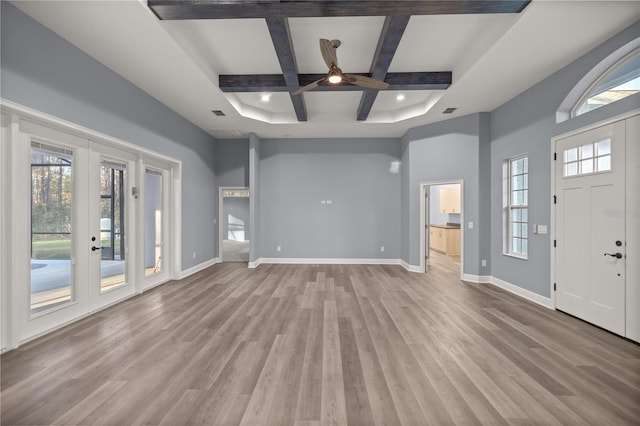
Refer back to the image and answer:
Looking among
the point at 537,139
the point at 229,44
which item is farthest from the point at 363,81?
the point at 537,139

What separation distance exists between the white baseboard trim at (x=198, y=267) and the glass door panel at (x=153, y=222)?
0.47 meters

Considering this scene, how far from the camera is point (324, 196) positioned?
6.90 m

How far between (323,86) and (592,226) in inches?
162

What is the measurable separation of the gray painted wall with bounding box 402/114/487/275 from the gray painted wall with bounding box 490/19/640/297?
0.32 meters

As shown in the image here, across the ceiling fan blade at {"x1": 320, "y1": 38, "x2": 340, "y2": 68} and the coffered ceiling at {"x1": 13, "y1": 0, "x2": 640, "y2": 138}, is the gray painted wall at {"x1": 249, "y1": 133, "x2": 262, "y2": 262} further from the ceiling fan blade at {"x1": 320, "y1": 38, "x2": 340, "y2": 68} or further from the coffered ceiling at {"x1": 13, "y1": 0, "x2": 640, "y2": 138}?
the ceiling fan blade at {"x1": 320, "y1": 38, "x2": 340, "y2": 68}

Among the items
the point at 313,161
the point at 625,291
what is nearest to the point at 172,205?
the point at 313,161

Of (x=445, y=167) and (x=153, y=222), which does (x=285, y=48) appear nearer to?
(x=153, y=222)

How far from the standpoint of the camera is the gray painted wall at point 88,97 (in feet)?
8.02

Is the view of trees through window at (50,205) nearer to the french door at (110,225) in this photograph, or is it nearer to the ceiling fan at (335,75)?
the french door at (110,225)

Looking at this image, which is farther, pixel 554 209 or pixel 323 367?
pixel 554 209

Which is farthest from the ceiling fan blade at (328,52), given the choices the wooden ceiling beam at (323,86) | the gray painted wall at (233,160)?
the gray painted wall at (233,160)

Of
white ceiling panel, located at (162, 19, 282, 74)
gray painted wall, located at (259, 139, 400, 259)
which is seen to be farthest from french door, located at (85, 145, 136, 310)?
gray painted wall, located at (259, 139, 400, 259)

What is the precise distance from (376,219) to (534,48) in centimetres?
442

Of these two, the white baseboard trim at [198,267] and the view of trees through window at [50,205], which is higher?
the view of trees through window at [50,205]
